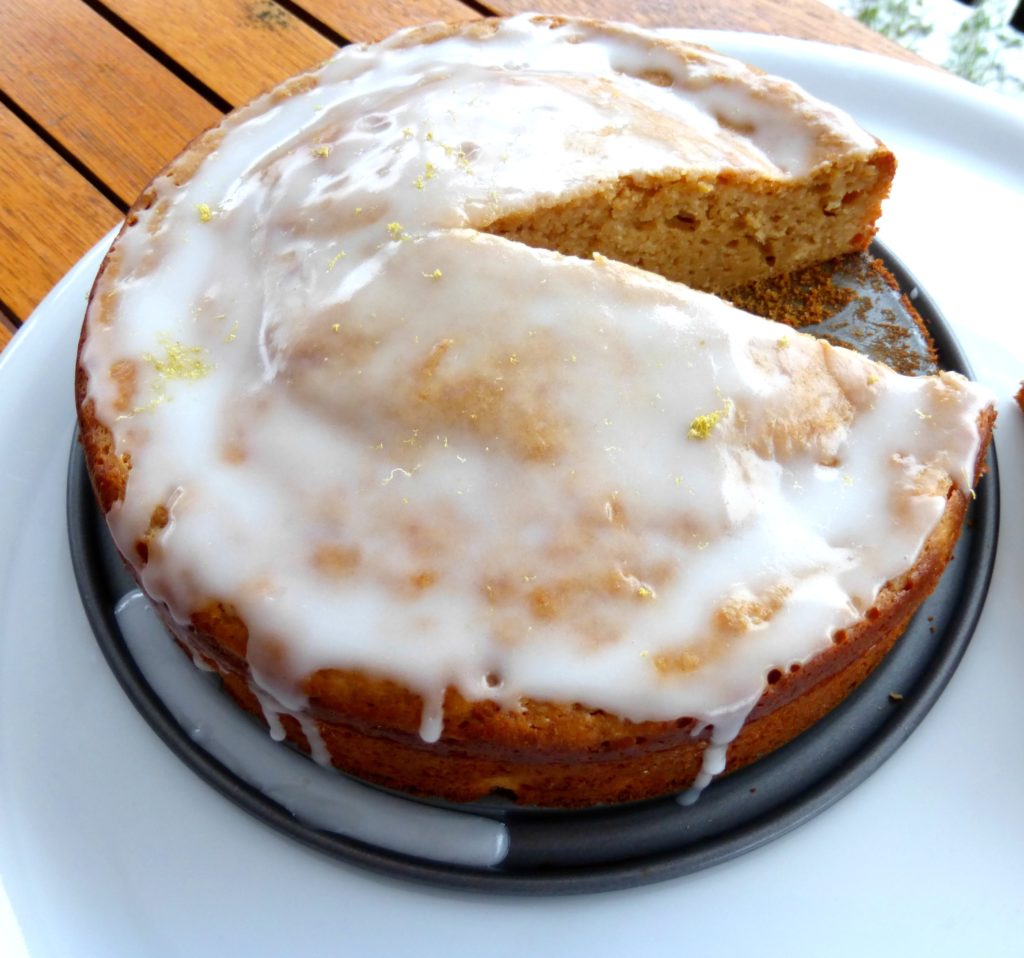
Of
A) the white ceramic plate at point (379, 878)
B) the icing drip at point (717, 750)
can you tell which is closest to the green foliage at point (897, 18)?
the white ceramic plate at point (379, 878)

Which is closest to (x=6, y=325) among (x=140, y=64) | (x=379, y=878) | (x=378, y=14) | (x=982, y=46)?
(x=140, y=64)

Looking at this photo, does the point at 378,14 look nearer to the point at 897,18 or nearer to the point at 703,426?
the point at 703,426

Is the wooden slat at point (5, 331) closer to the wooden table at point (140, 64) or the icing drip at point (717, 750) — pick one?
the wooden table at point (140, 64)

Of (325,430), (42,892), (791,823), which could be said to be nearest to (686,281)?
(325,430)

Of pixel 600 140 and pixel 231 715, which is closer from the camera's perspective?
pixel 231 715

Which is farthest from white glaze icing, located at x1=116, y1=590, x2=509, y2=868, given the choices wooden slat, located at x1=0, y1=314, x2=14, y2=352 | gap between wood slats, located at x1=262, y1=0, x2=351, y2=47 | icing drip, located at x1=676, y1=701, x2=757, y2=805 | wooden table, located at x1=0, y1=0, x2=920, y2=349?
Result: gap between wood slats, located at x1=262, y1=0, x2=351, y2=47

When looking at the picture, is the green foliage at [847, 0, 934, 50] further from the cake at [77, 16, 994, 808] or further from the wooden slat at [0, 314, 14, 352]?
the wooden slat at [0, 314, 14, 352]

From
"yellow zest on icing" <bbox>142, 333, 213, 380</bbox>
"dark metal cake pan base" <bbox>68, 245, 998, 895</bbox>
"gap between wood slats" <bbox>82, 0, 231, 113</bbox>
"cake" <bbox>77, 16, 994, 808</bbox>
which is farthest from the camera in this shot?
"gap between wood slats" <bbox>82, 0, 231, 113</bbox>

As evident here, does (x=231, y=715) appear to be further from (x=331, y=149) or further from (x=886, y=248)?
(x=886, y=248)
